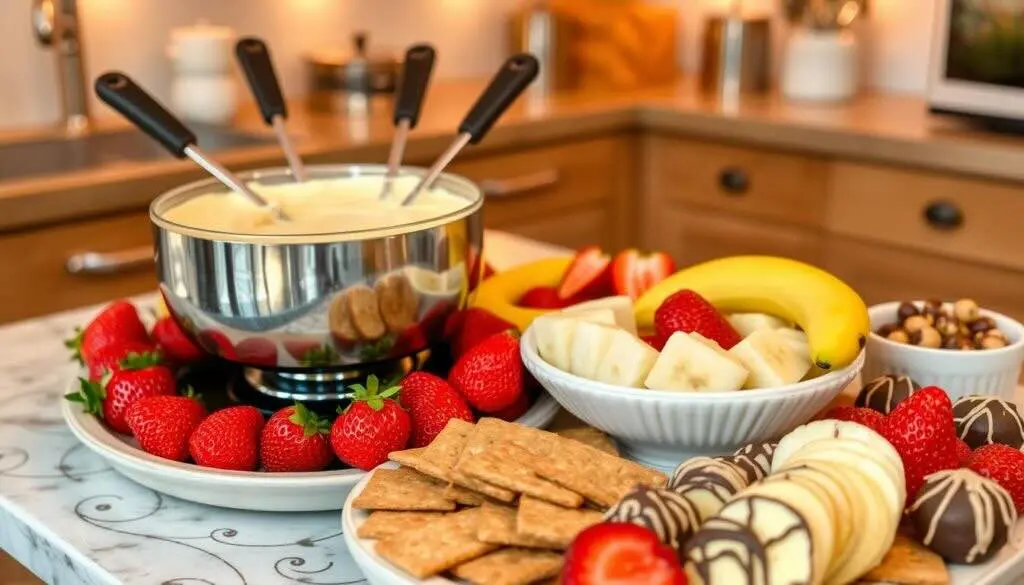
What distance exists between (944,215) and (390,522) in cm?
176

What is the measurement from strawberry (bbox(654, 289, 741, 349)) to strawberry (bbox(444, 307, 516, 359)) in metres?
0.18

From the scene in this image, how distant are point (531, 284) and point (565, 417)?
0.84ft

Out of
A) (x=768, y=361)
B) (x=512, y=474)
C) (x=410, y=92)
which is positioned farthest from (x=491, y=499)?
(x=410, y=92)

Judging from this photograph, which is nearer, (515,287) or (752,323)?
(752,323)

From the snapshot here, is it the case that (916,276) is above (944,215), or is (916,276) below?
below

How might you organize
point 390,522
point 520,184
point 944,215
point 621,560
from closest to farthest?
1. point 621,560
2. point 390,522
3. point 944,215
4. point 520,184

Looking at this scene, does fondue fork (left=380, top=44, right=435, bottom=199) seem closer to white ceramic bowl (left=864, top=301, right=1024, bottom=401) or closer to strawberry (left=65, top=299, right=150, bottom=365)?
strawberry (left=65, top=299, right=150, bottom=365)

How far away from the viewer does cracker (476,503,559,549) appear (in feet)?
2.29

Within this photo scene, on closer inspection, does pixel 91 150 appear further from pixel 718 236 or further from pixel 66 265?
pixel 718 236

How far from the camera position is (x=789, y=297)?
37.4 inches

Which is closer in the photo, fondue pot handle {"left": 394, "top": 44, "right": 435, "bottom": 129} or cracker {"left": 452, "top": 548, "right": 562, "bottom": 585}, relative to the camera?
cracker {"left": 452, "top": 548, "right": 562, "bottom": 585}

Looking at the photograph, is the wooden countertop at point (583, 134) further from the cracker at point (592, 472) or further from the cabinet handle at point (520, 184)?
the cracker at point (592, 472)

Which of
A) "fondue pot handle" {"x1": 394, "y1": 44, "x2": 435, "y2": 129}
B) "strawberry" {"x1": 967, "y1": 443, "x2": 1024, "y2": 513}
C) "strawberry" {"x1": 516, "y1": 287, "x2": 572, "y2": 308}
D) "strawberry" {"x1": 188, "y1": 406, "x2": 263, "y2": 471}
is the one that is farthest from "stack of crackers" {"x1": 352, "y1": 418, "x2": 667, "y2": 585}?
"fondue pot handle" {"x1": 394, "y1": 44, "x2": 435, "y2": 129}

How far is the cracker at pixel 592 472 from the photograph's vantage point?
747 mm
